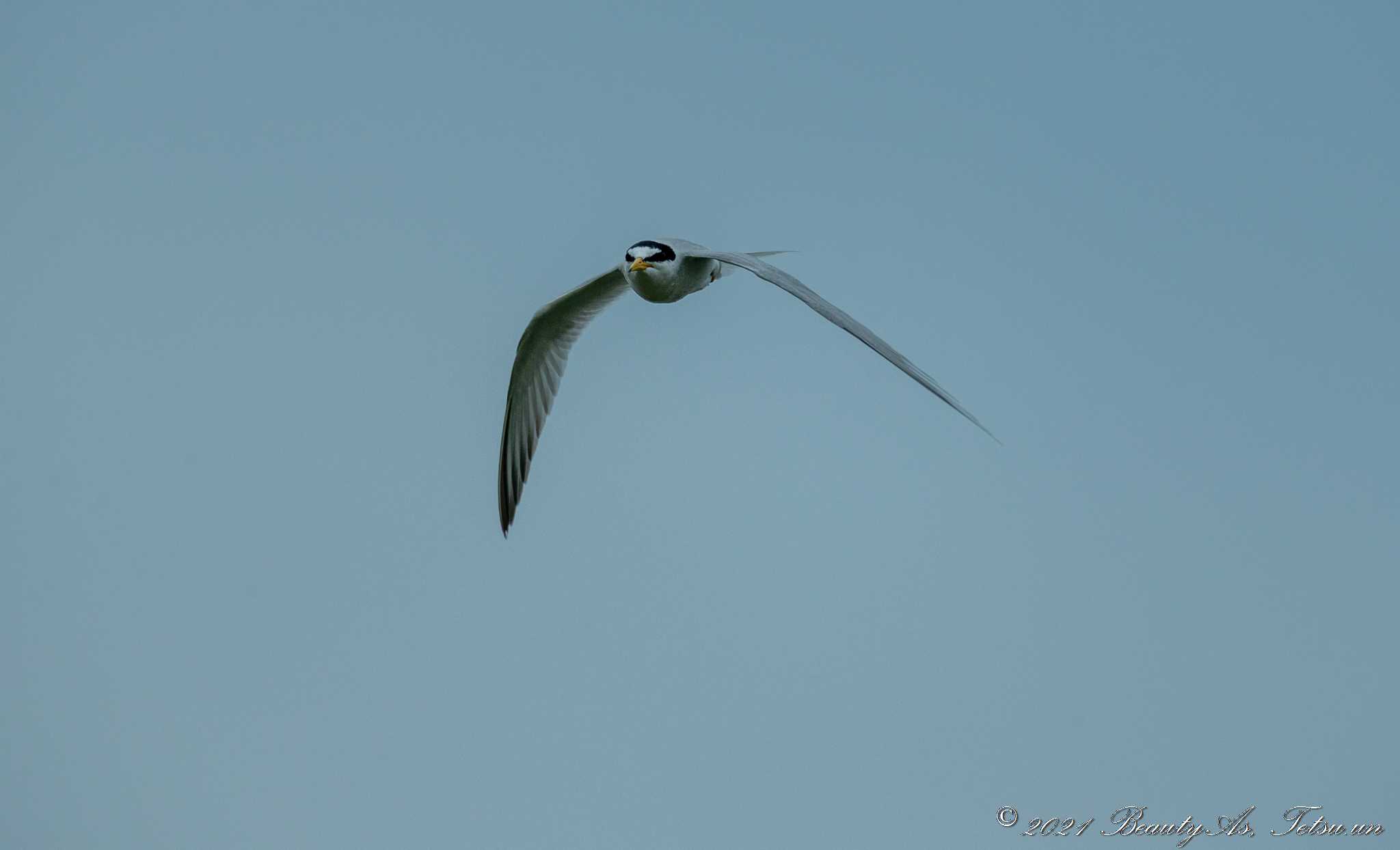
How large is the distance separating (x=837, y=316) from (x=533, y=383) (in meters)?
5.80

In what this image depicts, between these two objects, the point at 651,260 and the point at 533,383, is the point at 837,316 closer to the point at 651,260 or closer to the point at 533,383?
the point at 651,260

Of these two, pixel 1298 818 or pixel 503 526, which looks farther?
pixel 503 526

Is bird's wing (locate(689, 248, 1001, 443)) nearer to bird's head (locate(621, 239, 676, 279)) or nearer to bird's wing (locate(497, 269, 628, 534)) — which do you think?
bird's head (locate(621, 239, 676, 279))

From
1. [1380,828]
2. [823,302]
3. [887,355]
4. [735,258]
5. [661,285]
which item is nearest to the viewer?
[887,355]

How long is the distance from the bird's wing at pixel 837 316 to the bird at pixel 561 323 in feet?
2.60

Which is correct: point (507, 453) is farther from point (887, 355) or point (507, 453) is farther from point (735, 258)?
point (887, 355)

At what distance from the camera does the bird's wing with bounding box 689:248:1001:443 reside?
264 inches

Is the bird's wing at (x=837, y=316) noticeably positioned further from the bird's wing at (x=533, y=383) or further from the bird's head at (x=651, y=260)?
the bird's wing at (x=533, y=383)

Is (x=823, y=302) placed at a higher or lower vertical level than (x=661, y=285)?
lower

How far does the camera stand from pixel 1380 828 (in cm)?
1079

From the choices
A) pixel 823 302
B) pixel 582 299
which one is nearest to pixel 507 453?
pixel 582 299

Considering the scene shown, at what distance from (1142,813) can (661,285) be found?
20.8 feet

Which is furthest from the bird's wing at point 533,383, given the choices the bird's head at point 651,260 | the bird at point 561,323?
the bird's head at point 651,260

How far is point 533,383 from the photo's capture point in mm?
12820
